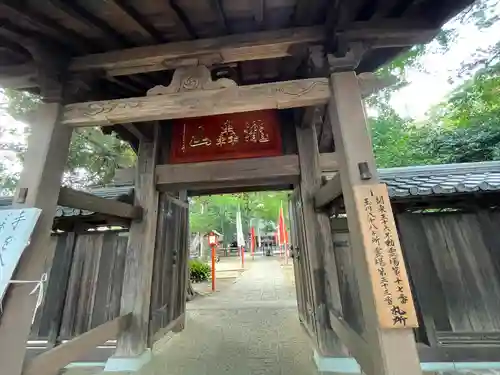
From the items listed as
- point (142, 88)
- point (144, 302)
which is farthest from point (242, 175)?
point (144, 302)

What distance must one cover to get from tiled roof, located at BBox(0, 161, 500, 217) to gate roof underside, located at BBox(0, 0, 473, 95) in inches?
65.1

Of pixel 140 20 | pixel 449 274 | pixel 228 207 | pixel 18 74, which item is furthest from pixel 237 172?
pixel 228 207

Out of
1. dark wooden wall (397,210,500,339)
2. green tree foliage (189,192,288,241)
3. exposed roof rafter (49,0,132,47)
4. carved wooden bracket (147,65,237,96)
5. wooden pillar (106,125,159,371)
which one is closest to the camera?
exposed roof rafter (49,0,132,47)

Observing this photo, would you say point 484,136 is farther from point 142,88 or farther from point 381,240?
point 142,88

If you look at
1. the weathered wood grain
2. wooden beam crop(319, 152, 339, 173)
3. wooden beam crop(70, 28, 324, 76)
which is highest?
→ wooden beam crop(70, 28, 324, 76)

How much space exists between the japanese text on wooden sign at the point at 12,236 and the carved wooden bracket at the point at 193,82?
150 centimetres

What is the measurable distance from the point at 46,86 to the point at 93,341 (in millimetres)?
2575

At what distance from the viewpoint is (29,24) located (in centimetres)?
224

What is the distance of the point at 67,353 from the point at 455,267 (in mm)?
4440

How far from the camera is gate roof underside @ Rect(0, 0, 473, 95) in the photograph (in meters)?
2.25

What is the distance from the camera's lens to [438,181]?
3703mm

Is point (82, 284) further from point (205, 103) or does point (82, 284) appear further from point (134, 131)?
point (205, 103)

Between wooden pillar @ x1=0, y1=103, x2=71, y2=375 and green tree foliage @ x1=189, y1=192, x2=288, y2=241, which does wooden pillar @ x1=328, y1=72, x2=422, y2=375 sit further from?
green tree foliage @ x1=189, y1=192, x2=288, y2=241

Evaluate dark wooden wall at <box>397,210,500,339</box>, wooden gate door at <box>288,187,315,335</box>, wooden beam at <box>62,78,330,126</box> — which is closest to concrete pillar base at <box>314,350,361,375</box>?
wooden gate door at <box>288,187,315,335</box>
